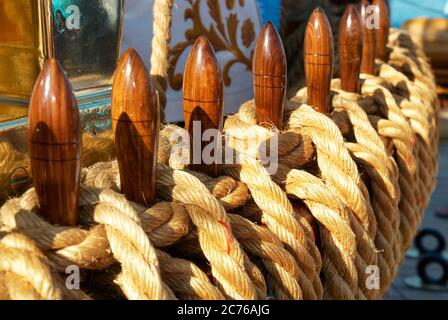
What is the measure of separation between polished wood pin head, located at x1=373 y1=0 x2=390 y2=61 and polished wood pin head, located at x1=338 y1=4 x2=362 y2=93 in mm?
257

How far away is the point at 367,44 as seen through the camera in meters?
1.30

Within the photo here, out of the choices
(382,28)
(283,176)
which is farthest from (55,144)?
(382,28)

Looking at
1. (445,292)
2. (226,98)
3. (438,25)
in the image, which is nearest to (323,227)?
(226,98)

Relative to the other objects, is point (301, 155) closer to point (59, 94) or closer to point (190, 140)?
point (190, 140)

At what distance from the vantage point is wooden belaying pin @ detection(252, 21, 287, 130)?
2.80ft

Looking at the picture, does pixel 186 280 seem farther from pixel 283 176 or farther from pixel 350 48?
pixel 350 48

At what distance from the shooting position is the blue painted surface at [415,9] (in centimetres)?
549

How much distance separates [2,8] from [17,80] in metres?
0.07

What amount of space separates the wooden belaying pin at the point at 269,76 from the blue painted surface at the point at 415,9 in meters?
4.78

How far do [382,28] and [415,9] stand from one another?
4.31 meters

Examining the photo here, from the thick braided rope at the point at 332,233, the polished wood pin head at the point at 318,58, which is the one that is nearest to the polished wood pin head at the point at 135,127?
the thick braided rope at the point at 332,233

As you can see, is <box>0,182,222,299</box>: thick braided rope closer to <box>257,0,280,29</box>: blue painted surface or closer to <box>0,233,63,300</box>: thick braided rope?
<box>0,233,63,300</box>: thick braided rope

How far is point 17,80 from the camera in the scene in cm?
81

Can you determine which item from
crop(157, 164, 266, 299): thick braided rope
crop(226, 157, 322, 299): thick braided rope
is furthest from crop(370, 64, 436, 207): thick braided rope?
crop(157, 164, 266, 299): thick braided rope
